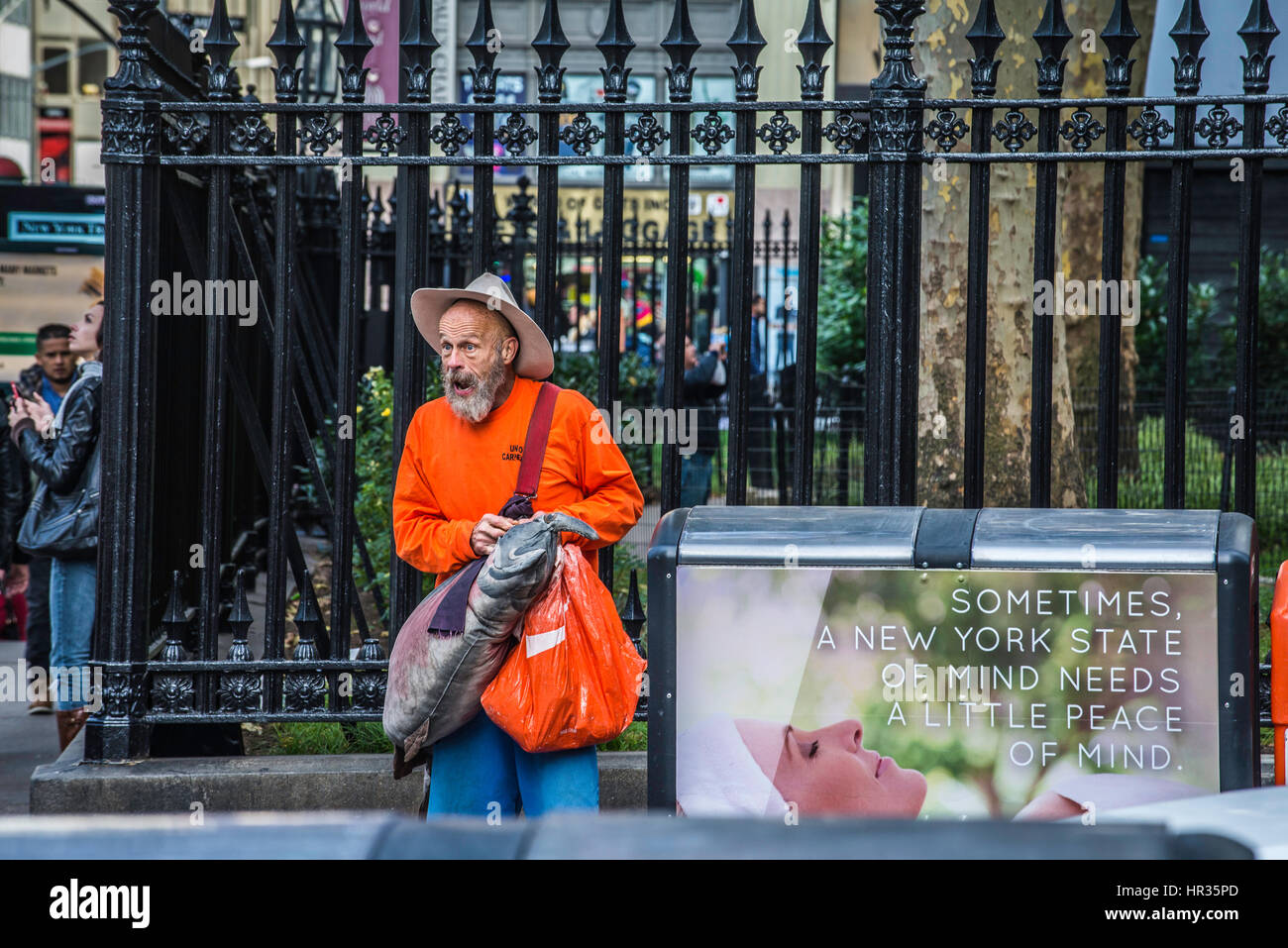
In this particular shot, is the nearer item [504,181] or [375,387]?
[375,387]

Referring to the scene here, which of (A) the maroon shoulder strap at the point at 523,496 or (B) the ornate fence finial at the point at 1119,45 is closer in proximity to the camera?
(A) the maroon shoulder strap at the point at 523,496

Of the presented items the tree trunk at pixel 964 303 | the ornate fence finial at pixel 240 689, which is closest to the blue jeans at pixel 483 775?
the ornate fence finial at pixel 240 689

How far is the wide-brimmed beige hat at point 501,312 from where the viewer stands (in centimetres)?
432

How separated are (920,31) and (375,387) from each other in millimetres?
3887

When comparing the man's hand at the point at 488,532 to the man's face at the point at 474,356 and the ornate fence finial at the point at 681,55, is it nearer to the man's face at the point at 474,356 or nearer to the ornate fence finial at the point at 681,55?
the man's face at the point at 474,356

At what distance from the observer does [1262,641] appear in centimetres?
811

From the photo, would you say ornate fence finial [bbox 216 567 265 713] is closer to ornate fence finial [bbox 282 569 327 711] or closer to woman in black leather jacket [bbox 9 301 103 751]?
ornate fence finial [bbox 282 569 327 711]

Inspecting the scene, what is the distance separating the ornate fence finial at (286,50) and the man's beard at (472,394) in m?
1.63

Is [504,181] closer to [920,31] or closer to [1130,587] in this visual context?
[920,31]

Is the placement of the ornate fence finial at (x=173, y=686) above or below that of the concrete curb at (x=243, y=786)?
above

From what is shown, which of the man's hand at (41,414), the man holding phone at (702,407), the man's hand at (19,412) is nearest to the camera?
the man's hand at (41,414)

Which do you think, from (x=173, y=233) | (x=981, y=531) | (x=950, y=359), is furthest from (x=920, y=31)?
(x=981, y=531)
